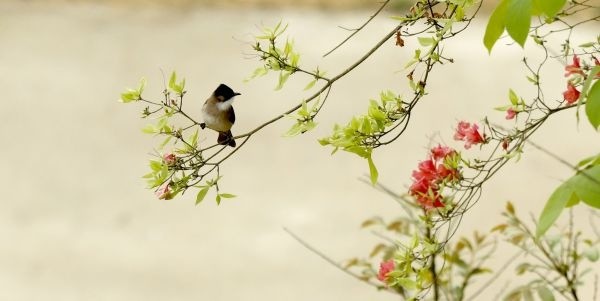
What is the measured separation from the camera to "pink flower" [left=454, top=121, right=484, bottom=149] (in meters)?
2.09

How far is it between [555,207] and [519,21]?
293 millimetres

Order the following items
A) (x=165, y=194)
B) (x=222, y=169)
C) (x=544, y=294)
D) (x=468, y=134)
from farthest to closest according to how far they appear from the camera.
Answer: (x=222, y=169)
(x=544, y=294)
(x=468, y=134)
(x=165, y=194)

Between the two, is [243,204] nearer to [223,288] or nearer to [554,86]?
[223,288]

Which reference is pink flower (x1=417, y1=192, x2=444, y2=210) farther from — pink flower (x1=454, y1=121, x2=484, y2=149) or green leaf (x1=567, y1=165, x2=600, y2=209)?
green leaf (x1=567, y1=165, x2=600, y2=209)

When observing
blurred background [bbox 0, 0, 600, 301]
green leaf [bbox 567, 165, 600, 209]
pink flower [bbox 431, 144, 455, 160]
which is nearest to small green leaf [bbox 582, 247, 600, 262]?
pink flower [bbox 431, 144, 455, 160]

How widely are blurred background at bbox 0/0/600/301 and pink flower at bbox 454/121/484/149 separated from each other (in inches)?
87.7

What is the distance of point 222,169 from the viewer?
6.48 m

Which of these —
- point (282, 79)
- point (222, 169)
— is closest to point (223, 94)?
point (282, 79)

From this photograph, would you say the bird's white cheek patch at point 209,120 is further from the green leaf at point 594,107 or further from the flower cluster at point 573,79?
the green leaf at point 594,107

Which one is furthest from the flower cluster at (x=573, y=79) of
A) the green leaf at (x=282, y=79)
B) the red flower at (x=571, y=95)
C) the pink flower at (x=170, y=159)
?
the pink flower at (x=170, y=159)

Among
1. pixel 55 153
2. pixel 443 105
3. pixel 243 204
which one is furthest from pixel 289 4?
pixel 243 204

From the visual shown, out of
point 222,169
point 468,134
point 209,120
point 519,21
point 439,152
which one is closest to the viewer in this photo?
point 519,21

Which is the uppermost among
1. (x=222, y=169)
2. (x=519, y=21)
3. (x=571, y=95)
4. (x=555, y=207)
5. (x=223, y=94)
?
(x=222, y=169)

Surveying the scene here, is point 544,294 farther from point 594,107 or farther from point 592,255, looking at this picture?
point 594,107
